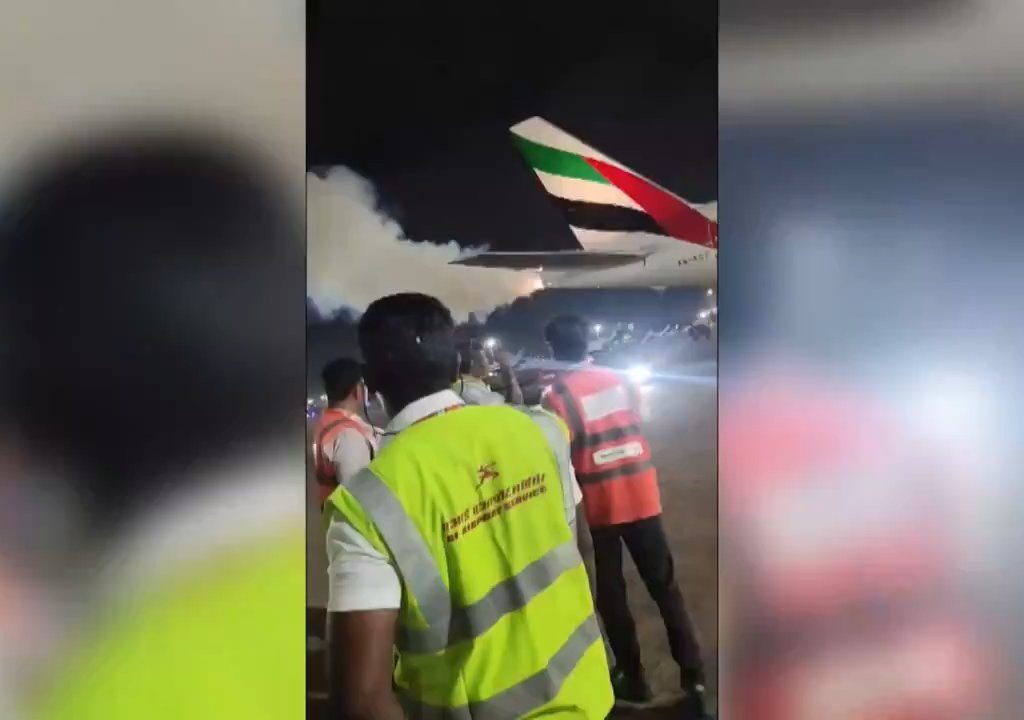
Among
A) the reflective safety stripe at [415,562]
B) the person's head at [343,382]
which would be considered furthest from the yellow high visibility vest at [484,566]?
the person's head at [343,382]

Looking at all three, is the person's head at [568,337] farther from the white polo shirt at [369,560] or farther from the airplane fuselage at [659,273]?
the white polo shirt at [369,560]

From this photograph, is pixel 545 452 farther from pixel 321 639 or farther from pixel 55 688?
pixel 55 688

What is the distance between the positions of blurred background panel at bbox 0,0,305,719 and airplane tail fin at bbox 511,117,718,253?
41 centimetres

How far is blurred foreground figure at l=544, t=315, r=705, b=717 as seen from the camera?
4.83 feet

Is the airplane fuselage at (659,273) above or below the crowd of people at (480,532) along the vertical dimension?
above

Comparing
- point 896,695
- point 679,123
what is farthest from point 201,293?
point 896,695

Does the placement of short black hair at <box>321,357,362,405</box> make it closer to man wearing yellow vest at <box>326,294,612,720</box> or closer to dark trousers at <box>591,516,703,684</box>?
man wearing yellow vest at <box>326,294,612,720</box>

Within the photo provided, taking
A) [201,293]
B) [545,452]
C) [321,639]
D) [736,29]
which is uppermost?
[736,29]

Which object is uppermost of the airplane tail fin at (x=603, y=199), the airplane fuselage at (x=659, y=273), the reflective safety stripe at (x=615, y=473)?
the airplane tail fin at (x=603, y=199)

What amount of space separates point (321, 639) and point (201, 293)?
62 centimetres

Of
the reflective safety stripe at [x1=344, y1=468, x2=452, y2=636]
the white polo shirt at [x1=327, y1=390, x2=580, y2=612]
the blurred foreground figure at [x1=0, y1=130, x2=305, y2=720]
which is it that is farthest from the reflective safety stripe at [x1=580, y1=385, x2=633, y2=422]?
Answer: the blurred foreground figure at [x1=0, y1=130, x2=305, y2=720]

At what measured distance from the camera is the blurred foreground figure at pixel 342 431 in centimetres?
147

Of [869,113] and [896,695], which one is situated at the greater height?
[869,113]

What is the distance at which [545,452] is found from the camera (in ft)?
4.83
